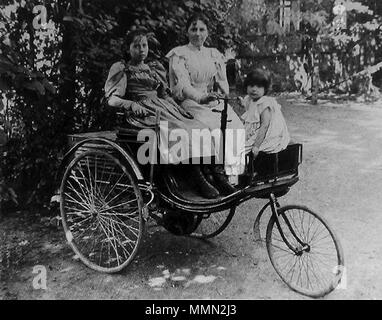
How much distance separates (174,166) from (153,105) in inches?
19.5

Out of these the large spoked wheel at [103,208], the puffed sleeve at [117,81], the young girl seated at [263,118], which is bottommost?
the large spoked wheel at [103,208]

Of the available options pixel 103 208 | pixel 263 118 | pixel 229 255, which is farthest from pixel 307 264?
pixel 103 208

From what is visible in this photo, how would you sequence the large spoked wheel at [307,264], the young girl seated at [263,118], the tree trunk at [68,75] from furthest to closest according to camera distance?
1. the tree trunk at [68,75]
2. the young girl seated at [263,118]
3. the large spoked wheel at [307,264]

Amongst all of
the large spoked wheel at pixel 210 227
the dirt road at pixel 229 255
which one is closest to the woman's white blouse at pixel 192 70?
the large spoked wheel at pixel 210 227

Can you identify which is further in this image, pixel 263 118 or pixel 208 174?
pixel 208 174

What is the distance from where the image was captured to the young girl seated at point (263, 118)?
3121mm

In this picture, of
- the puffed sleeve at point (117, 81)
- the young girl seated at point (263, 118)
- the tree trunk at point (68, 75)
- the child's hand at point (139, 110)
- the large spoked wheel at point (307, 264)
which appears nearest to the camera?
the large spoked wheel at point (307, 264)

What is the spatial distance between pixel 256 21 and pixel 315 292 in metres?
2.91

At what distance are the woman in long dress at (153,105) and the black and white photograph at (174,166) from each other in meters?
0.01

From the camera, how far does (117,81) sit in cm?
367

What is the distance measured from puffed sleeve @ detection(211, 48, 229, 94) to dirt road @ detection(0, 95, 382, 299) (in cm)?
130

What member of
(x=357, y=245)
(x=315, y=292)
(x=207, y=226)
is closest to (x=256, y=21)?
(x=207, y=226)

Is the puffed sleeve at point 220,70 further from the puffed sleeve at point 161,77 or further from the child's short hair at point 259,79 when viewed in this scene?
the child's short hair at point 259,79

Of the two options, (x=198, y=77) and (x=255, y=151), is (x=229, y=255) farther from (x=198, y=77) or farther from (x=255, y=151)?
(x=198, y=77)
